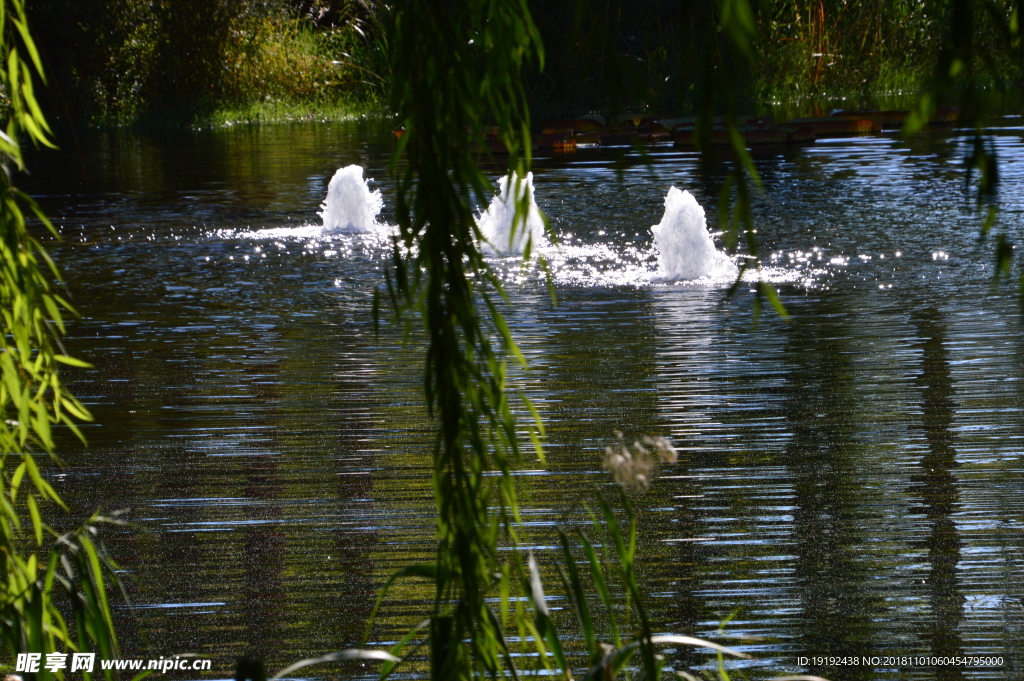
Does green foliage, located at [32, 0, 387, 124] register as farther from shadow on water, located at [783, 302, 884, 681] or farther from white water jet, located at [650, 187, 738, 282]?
shadow on water, located at [783, 302, 884, 681]

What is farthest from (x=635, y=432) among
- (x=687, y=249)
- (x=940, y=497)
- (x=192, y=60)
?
(x=192, y=60)

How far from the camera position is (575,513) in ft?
12.0

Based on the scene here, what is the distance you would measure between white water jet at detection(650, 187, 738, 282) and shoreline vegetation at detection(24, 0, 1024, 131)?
10.7 metres

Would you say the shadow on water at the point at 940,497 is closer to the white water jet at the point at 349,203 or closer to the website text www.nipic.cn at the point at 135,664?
the website text www.nipic.cn at the point at 135,664

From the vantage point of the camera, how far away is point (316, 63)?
870 inches

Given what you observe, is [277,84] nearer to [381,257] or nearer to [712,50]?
[381,257]

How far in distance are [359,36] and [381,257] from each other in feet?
51.1

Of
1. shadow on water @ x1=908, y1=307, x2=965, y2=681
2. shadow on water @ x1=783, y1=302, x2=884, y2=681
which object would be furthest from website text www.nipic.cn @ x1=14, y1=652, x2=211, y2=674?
shadow on water @ x1=908, y1=307, x2=965, y2=681

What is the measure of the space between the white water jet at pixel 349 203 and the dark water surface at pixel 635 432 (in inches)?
27.1

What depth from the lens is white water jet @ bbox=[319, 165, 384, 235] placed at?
975cm

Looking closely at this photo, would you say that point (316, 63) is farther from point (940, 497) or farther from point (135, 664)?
point (135, 664)

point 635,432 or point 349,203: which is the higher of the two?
point 349,203

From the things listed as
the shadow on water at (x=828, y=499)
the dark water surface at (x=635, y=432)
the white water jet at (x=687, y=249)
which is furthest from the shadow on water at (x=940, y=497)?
the white water jet at (x=687, y=249)

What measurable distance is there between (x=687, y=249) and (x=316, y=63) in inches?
615
